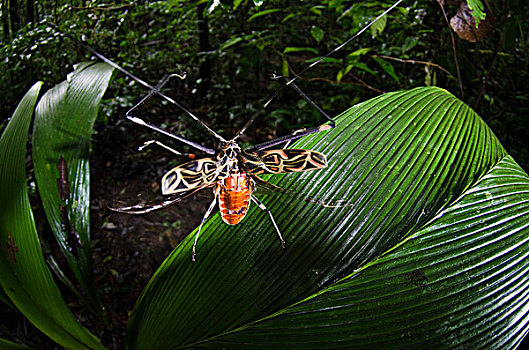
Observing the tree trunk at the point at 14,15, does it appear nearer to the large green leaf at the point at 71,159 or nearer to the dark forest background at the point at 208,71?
the dark forest background at the point at 208,71

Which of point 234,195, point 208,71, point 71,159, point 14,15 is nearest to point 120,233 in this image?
point 71,159

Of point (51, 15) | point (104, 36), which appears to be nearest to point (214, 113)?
point (104, 36)

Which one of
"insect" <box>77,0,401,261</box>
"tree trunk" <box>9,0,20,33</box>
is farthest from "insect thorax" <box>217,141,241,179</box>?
"tree trunk" <box>9,0,20,33</box>

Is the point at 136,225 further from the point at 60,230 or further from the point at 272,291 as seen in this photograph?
the point at 272,291

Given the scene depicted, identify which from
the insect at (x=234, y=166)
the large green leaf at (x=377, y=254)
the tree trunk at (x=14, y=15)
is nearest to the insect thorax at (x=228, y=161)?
the insect at (x=234, y=166)

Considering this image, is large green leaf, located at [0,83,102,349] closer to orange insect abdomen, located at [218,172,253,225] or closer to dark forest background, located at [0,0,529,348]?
dark forest background, located at [0,0,529,348]
